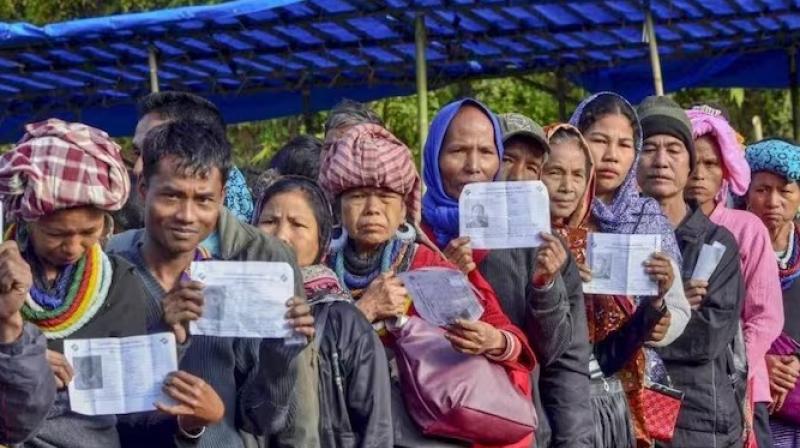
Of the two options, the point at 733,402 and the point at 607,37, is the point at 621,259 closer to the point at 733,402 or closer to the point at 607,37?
the point at 733,402

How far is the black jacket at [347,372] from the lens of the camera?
14.4 ft

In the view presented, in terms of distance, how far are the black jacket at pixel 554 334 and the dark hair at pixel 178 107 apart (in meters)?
1.10

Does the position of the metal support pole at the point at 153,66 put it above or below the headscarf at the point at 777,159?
above

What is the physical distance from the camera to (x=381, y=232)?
4.68 metres

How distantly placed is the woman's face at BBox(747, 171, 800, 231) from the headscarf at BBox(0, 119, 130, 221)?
408cm

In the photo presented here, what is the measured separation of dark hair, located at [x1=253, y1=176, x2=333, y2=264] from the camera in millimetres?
4660

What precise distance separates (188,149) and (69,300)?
1.91 ft

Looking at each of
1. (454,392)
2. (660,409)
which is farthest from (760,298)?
(454,392)

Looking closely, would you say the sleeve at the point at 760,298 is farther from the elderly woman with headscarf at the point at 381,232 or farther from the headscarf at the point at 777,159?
the elderly woman with headscarf at the point at 381,232

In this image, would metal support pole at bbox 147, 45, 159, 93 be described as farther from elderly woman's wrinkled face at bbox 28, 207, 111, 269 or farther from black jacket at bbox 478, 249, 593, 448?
elderly woman's wrinkled face at bbox 28, 207, 111, 269

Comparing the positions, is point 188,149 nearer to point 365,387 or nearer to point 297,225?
point 297,225

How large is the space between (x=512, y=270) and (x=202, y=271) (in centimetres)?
151

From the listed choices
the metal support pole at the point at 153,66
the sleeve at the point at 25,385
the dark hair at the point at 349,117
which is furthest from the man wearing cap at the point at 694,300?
the metal support pole at the point at 153,66

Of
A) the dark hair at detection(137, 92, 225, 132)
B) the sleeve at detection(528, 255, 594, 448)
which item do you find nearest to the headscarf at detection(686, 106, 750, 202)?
the sleeve at detection(528, 255, 594, 448)
